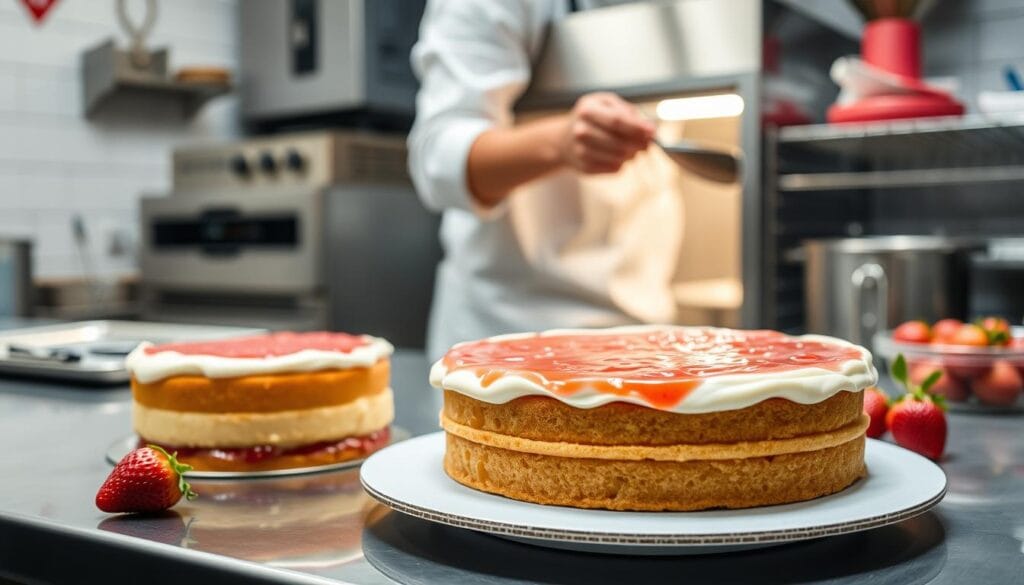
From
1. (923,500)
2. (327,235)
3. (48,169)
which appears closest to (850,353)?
(923,500)

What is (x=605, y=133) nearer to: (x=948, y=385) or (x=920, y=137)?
(x=948, y=385)

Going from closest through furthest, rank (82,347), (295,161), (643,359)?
(643,359) < (82,347) < (295,161)

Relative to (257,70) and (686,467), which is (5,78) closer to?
(257,70)

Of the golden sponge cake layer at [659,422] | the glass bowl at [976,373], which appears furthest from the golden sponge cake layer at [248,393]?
the glass bowl at [976,373]

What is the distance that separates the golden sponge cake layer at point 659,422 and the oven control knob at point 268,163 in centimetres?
231

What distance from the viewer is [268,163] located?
2.83m

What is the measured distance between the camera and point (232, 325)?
273 cm

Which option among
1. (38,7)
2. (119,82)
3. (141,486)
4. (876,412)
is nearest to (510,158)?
(876,412)

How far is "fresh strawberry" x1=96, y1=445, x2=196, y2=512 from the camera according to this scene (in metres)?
0.67

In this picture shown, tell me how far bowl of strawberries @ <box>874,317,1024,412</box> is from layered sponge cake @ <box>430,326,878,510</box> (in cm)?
46

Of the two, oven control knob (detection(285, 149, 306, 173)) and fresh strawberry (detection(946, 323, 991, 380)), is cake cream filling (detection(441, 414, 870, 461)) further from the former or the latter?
oven control knob (detection(285, 149, 306, 173))

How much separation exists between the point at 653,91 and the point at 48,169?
5.77 feet

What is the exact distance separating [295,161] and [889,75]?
1.58m

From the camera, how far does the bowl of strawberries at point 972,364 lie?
3.52 ft
